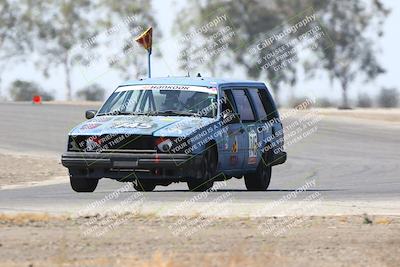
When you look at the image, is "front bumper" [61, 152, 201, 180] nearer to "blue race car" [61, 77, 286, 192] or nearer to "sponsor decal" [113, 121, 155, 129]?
"blue race car" [61, 77, 286, 192]

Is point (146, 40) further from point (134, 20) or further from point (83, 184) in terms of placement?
point (134, 20)

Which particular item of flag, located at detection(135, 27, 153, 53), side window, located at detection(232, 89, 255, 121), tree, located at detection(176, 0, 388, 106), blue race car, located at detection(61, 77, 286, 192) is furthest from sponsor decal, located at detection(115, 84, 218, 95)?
tree, located at detection(176, 0, 388, 106)

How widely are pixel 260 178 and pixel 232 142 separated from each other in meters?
1.60

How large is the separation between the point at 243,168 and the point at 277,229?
615 centimetres

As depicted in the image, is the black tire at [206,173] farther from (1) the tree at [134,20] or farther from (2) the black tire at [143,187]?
(1) the tree at [134,20]

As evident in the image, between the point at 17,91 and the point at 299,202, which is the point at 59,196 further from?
the point at 17,91

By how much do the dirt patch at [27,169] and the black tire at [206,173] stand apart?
577 cm

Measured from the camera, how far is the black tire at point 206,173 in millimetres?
17000

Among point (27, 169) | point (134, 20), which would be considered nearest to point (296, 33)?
point (134, 20)

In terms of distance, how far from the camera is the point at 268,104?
20.0 meters

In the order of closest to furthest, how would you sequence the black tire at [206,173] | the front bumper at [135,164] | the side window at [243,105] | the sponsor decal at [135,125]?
the front bumper at [135,164], the sponsor decal at [135,125], the black tire at [206,173], the side window at [243,105]

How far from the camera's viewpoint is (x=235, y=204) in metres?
15.7

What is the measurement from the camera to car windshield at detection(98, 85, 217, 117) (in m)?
17.7

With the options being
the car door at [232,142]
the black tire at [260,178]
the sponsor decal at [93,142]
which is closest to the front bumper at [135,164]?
the sponsor decal at [93,142]
